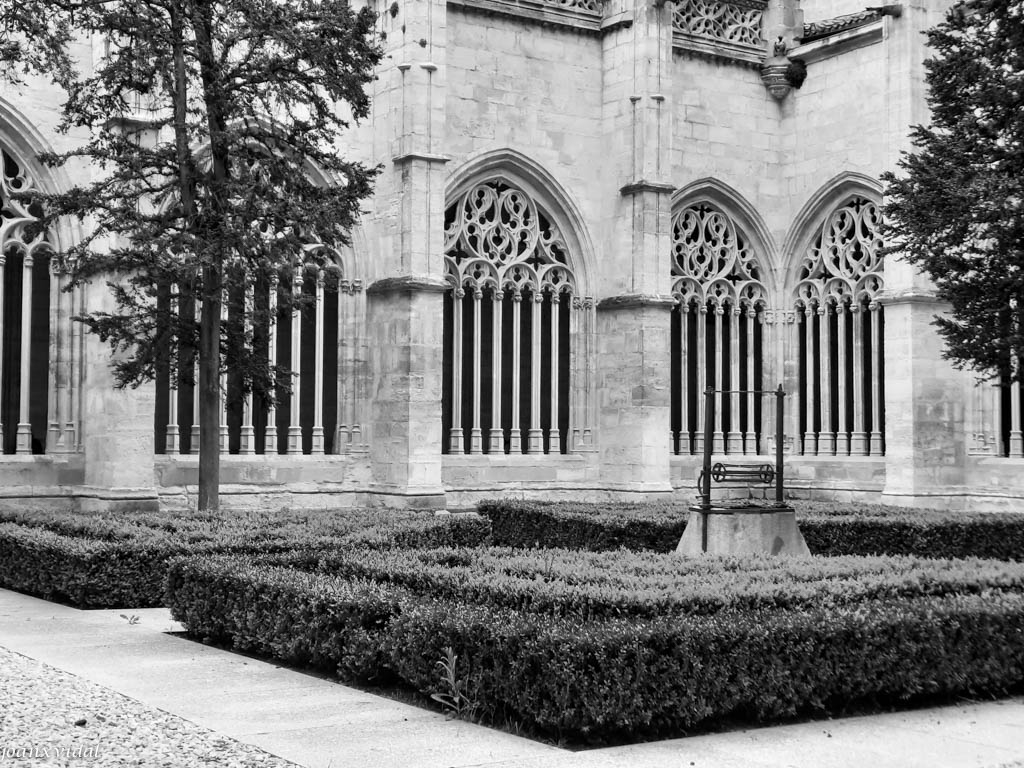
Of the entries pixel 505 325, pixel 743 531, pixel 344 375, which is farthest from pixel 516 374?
pixel 743 531

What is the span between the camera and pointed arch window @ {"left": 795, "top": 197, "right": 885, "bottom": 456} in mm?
21906

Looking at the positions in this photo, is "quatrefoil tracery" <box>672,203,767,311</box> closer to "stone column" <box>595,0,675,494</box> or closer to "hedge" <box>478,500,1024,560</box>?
"stone column" <box>595,0,675,494</box>

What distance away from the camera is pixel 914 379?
19719 mm

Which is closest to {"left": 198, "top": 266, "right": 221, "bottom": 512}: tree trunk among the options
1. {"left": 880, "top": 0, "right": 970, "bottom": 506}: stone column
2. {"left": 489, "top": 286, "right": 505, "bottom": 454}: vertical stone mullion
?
{"left": 489, "top": 286, "right": 505, "bottom": 454}: vertical stone mullion

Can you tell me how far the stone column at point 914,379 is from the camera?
19.7 meters

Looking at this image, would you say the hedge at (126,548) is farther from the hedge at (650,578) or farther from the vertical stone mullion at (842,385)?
the vertical stone mullion at (842,385)

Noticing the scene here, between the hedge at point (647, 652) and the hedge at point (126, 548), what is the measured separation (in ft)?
8.61

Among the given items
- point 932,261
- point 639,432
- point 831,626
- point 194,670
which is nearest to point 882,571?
point 831,626

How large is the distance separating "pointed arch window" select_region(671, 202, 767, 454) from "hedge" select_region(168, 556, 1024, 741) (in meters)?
14.4

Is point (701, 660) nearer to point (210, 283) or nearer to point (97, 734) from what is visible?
point (97, 734)

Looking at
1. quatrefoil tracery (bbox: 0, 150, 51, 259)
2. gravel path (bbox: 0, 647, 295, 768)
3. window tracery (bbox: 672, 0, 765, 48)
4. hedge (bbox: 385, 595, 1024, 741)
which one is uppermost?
window tracery (bbox: 672, 0, 765, 48)

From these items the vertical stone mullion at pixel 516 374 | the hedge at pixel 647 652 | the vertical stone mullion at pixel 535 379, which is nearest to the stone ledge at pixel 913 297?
the vertical stone mullion at pixel 535 379

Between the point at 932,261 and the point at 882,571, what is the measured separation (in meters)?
6.34

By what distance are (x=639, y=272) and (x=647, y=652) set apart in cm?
1439
